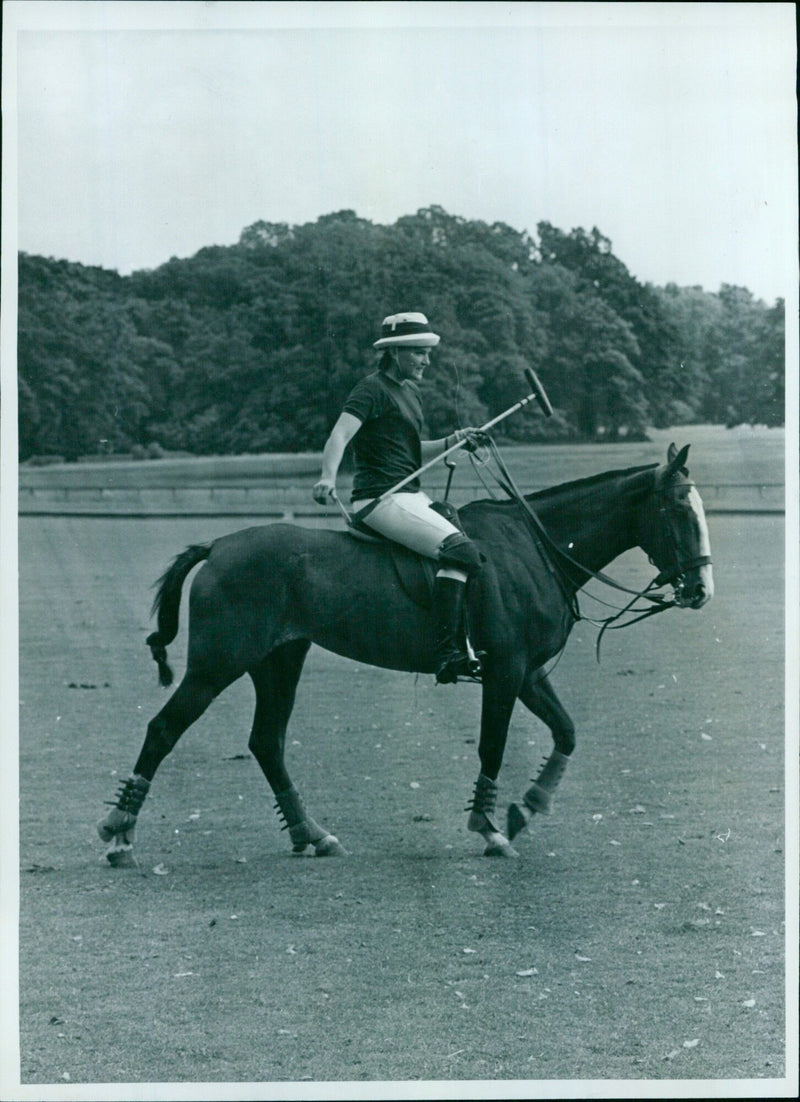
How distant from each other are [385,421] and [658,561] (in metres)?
1.54

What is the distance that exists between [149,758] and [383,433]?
79.4 inches

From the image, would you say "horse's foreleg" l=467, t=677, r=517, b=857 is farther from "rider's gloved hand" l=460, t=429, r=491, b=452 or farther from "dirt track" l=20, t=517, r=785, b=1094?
"rider's gloved hand" l=460, t=429, r=491, b=452

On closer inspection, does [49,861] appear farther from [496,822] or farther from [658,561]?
[658,561]

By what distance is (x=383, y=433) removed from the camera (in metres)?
7.49

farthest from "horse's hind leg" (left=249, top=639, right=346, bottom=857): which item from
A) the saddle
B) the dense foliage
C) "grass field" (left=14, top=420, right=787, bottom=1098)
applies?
the dense foliage

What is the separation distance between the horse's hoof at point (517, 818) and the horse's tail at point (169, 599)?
1.89 m

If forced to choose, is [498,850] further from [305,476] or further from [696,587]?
[305,476]

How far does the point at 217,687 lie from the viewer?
758 cm

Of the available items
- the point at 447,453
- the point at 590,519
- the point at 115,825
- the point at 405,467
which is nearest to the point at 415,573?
the point at 405,467

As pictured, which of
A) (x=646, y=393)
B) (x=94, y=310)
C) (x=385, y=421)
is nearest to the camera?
(x=385, y=421)

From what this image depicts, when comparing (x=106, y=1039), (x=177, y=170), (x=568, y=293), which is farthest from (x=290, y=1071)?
(x=568, y=293)

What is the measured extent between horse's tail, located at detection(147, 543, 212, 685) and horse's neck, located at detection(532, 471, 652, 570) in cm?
177

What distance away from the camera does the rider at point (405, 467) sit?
7332 mm

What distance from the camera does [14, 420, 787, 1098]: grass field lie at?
20.3 ft
